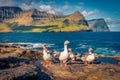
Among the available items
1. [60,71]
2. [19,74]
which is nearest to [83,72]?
[60,71]

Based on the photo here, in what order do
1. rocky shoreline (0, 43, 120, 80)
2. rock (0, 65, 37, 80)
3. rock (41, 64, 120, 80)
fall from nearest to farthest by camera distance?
rock (0, 65, 37, 80)
rocky shoreline (0, 43, 120, 80)
rock (41, 64, 120, 80)

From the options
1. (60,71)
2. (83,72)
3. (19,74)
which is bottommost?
(83,72)

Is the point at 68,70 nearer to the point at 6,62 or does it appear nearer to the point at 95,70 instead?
the point at 95,70

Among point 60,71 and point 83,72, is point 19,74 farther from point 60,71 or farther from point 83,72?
point 83,72

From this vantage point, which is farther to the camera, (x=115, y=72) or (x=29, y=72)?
(x=115, y=72)

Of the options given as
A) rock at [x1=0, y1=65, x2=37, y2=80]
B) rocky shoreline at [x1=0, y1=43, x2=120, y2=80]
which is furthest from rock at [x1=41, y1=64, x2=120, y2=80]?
rock at [x1=0, y1=65, x2=37, y2=80]

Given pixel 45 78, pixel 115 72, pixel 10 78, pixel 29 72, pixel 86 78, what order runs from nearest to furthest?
pixel 10 78 < pixel 29 72 < pixel 45 78 < pixel 86 78 < pixel 115 72

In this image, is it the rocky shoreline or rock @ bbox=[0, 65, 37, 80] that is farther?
the rocky shoreline

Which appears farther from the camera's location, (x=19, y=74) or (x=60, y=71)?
(x=60, y=71)

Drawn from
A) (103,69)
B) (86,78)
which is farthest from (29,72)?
(103,69)

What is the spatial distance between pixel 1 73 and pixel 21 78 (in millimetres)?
1555

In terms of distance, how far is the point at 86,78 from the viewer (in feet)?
73.4

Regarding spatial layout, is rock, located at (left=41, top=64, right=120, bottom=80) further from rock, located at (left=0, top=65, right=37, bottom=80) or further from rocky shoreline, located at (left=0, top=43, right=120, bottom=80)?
rock, located at (left=0, top=65, right=37, bottom=80)

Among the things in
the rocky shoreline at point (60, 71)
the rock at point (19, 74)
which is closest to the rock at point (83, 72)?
the rocky shoreline at point (60, 71)
